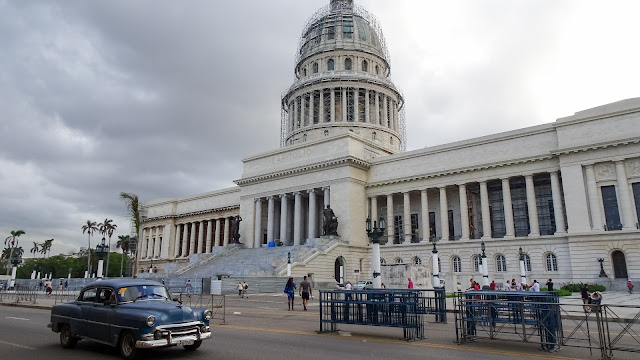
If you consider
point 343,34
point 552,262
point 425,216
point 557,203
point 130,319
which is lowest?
point 130,319

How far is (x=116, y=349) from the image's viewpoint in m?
10.9

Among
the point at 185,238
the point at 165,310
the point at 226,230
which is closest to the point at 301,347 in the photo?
the point at 165,310

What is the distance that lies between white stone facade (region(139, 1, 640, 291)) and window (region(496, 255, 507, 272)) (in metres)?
0.14

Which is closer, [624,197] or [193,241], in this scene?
[624,197]

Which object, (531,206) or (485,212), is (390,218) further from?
(531,206)

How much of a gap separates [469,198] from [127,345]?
4389 cm

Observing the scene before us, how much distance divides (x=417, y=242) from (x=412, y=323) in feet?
127

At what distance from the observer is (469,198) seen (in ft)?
160

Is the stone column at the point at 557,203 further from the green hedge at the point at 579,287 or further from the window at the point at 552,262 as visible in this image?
the green hedge at the point at 579,287

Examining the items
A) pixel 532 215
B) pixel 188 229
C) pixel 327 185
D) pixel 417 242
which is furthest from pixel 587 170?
pixel 188 229

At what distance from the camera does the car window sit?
445 inches

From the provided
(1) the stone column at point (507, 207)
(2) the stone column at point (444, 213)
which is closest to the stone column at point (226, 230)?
(2) the stone column at point (444, 213)

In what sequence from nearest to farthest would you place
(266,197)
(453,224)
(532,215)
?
(532,215), (453,224), (266,197)

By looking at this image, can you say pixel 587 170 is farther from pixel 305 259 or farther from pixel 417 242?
pixel 305 259
